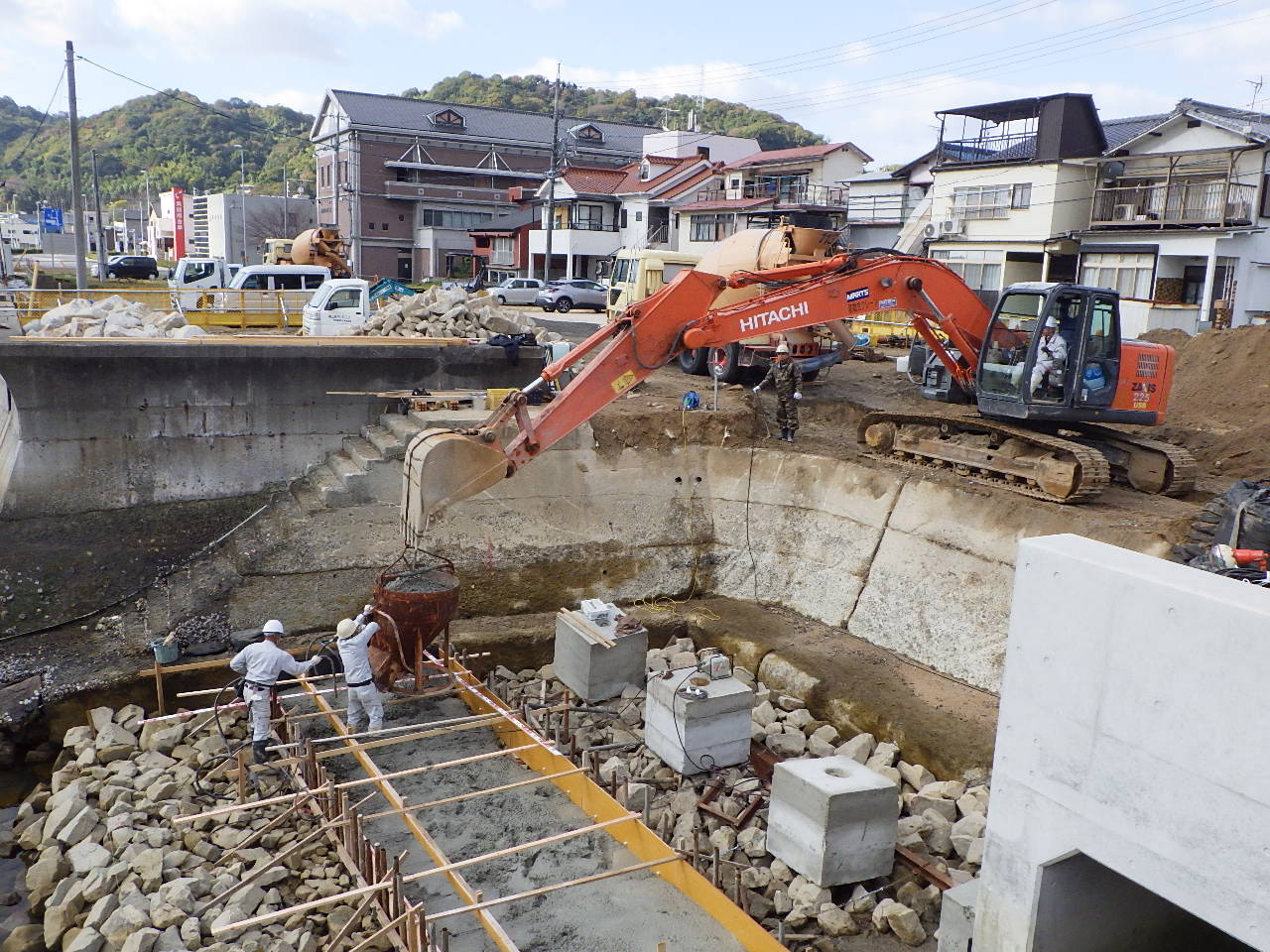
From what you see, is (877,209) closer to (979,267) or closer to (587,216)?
(979,267)

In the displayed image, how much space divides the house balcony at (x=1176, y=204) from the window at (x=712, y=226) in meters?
15.0

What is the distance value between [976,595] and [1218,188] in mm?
17708

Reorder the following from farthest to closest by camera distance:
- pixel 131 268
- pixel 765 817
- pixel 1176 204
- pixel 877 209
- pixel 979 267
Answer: pixel 131 268 < pixel 877 209 < pixel 979 267 < pixel 1176 204 < pixel 765 817

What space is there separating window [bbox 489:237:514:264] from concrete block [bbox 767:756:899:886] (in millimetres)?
44022

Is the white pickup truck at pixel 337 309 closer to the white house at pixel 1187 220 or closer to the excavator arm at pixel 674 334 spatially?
the excavator arm at pixel 674 334

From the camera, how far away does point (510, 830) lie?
29.2ft

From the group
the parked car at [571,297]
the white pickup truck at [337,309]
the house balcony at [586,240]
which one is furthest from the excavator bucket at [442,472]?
the house balcony at [586,240]

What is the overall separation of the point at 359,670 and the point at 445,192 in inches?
1814

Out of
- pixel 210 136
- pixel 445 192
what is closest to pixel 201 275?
pixel 445 192

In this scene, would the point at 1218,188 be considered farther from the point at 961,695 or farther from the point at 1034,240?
the point at 961,695

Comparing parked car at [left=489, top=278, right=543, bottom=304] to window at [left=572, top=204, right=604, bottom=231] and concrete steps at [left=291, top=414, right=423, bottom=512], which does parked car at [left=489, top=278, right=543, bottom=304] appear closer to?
window at [left=572, top=204, right=604, bottom=231]

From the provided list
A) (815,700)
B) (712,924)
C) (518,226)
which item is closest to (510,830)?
(712,924)

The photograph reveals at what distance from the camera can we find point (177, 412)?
13922 mm

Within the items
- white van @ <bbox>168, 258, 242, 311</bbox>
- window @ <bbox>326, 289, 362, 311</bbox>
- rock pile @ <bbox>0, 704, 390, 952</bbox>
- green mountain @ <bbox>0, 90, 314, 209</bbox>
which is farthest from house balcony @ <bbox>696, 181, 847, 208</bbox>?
green mountain @ <bbox>0, 90, 314, 209</bbox>
